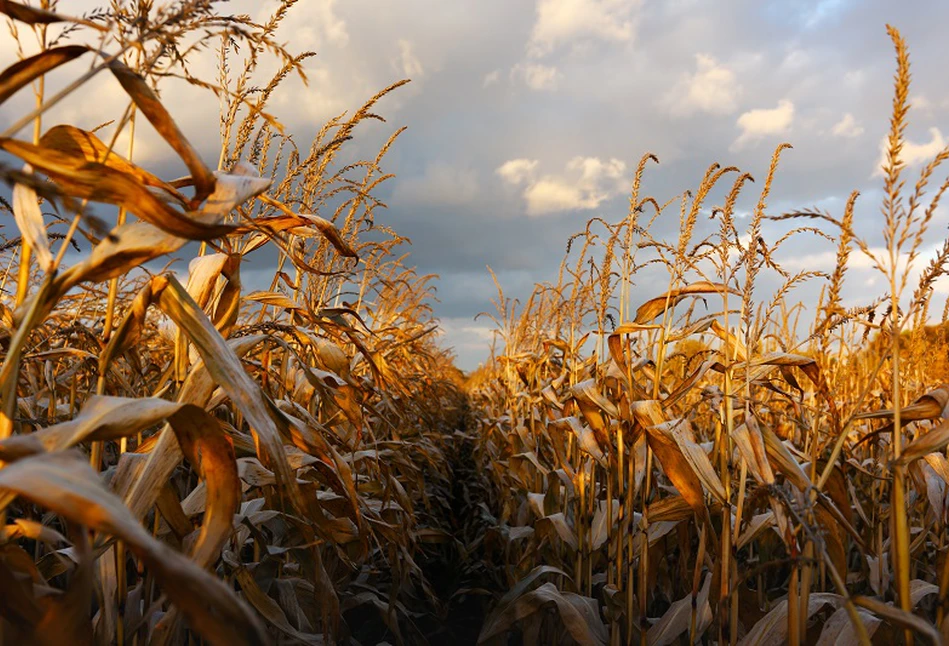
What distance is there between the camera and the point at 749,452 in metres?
1.56

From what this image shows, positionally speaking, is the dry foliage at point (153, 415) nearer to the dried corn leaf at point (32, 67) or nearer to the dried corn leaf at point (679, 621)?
the dried corn leaf at point (32, 67)

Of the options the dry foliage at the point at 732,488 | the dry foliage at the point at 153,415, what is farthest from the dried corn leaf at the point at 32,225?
the dry foliage at the point at 732,488

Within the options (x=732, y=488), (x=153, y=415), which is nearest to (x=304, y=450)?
(x=153, y=415)

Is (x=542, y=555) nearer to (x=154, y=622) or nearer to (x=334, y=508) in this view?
(x=334, y=508)

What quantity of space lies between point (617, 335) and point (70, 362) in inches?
99.7

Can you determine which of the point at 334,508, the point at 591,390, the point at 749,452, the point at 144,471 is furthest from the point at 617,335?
the point at 144,471

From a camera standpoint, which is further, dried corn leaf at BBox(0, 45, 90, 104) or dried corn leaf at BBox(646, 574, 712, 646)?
dried corn leaf at BBox(646, 574, 712, 646)

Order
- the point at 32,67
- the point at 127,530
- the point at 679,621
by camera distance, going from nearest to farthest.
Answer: the point at 127,530 → the point at 32,67 → the point at 679,621

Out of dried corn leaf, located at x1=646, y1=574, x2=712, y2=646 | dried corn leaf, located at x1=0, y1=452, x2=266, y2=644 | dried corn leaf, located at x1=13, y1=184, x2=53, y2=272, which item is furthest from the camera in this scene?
dried corn leaf, located at x1=646, y1=574, x2=712, y2=646

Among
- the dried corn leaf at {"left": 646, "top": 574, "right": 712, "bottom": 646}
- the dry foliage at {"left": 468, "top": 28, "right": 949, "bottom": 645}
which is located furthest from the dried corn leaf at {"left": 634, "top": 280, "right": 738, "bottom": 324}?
the dried corn leaf at {"left": 646, "top": 574, "right": 712, "bottom": 646}

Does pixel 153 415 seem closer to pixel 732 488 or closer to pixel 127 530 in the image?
pixel 127 530

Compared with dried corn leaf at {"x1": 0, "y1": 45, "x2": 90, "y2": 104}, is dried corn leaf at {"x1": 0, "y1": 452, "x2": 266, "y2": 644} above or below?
below

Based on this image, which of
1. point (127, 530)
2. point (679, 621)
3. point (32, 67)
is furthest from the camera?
point (679, 621)

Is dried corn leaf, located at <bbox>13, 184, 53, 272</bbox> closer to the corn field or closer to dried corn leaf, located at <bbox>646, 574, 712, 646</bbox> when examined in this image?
the corn field
